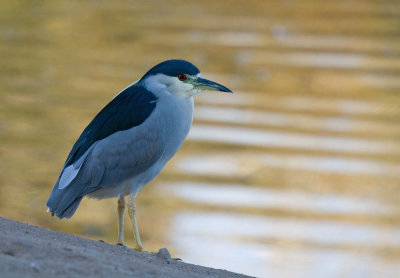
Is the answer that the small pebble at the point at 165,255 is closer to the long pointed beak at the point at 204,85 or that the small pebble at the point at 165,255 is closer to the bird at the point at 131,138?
the bird at the point at 131,138

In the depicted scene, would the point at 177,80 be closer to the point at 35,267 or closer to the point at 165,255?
the point at 165,255

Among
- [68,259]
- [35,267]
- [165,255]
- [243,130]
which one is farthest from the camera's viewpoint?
[243,130]

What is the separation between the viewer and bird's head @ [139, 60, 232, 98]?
5.74 meters

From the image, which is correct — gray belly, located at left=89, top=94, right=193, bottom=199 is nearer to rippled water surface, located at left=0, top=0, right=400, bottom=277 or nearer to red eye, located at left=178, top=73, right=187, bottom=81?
red eye, located at left=178, top=73, right=187, bottom=81

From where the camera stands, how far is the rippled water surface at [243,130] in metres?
9.62

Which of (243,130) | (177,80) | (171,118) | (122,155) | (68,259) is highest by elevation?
(243,130)

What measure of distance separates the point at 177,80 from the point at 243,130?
6622mm

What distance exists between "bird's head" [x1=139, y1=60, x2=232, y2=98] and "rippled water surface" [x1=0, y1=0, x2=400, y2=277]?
338cm

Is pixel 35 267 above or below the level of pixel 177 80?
below

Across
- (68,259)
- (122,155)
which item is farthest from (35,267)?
(122,155)

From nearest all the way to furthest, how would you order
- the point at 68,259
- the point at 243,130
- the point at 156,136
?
the point at 68,259 < the point at 156,136 < the point at 243,130

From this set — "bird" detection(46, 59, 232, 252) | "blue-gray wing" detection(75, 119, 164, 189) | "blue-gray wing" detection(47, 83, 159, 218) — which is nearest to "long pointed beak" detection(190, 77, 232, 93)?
"bird" detection(46, 59, 232, 252)

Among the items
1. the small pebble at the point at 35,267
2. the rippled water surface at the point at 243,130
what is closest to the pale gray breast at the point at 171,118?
the small pebble at the point at 35,267

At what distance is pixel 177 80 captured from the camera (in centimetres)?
577
